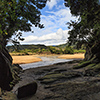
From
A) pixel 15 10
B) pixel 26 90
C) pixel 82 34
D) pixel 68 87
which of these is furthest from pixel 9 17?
pixel 82 34

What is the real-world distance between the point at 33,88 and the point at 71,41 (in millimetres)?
12470

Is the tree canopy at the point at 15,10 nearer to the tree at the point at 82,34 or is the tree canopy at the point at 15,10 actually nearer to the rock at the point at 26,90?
the rock at the point at 26,90

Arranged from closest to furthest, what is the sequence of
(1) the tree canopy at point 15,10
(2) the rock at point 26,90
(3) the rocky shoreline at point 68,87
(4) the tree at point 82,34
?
(1) the tree canopy at point 15,10, (3) the rocky shoreline at point 68,87, (2) the rock at point 26,90, (4) the tree at point 82,34

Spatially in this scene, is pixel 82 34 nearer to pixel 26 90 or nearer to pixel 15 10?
pixel 15 10

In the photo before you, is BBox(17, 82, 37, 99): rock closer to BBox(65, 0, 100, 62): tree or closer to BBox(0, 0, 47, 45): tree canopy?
BBox(0, 0, 47, 45): tree canopy

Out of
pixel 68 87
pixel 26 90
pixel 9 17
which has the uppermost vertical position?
pixel 9 17

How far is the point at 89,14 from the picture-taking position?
344 inches

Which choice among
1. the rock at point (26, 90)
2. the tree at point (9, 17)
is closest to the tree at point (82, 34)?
the tree at point (9, 17)

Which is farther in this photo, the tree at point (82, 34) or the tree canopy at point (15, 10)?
the tree at point (82, 34)

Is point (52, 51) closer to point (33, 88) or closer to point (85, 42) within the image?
point (85, 42)

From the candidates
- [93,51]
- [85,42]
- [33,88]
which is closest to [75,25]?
[85,42]

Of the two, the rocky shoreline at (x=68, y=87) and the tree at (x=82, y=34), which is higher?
the tree at (x=82, y=34)

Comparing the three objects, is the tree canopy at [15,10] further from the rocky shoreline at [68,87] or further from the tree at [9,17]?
the rocky shoreline at [68,87]

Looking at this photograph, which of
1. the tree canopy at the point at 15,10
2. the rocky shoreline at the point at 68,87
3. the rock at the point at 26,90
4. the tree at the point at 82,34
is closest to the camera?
the tree canopy at the point at 15,10
